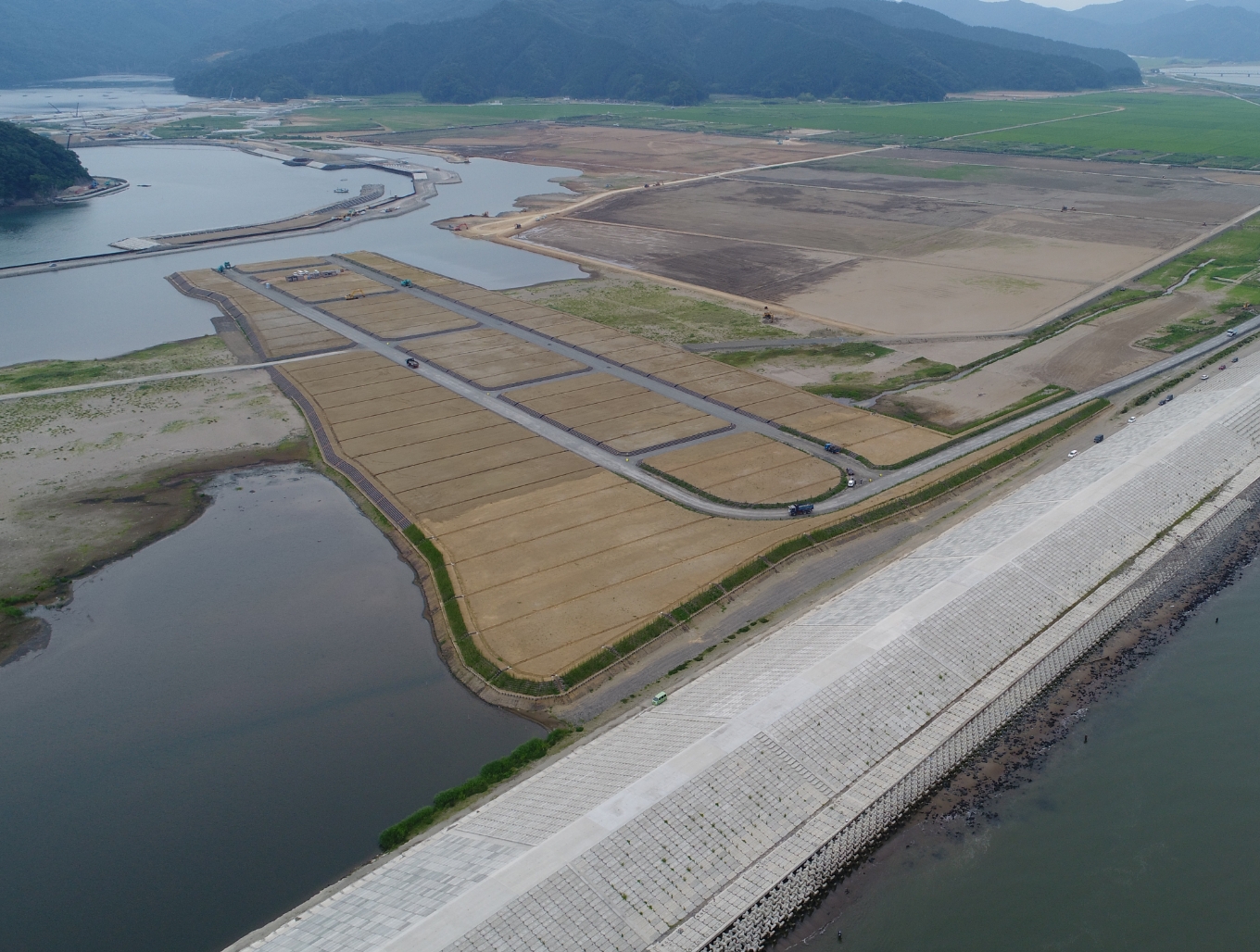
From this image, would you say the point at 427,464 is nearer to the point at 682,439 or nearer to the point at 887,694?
the point at 682,439

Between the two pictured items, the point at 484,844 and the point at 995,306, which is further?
the point at 995,306

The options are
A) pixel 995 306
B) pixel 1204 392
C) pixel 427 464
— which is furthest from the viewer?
pixel 995 306

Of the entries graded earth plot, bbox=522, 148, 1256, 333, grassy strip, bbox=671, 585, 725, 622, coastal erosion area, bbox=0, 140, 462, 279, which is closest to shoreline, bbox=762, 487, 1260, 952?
grassy strip, bbox=671, 585, 725, 622

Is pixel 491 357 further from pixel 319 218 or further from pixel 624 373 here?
pixel 319 218

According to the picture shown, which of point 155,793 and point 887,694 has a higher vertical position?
point 887,694

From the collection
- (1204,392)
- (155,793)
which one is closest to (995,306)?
(1204,392)

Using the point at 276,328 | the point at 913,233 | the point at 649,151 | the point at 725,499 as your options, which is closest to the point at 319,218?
the point at 276,328
